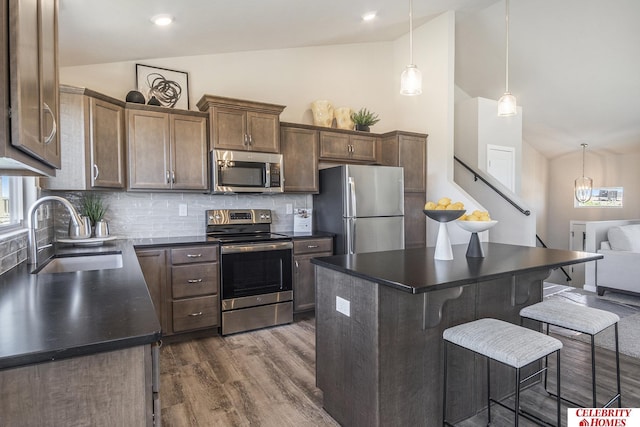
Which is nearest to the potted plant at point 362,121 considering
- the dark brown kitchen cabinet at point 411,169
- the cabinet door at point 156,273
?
the dark brown kitchen cabinet at point 411,169

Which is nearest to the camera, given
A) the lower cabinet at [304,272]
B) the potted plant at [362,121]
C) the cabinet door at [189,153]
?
the cabinet door at [189,153]

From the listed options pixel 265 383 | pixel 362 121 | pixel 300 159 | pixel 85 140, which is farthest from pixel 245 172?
pixel 265 383

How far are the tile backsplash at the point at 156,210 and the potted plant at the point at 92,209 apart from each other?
6cm

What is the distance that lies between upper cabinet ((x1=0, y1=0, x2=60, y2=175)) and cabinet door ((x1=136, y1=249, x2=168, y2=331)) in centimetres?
195

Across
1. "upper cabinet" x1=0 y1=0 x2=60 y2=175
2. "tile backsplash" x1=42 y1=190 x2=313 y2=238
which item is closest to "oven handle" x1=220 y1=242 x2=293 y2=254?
"tile backsplash" x1=42 y1=190 x2=313 y2=238

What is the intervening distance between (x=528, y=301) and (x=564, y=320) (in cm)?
58

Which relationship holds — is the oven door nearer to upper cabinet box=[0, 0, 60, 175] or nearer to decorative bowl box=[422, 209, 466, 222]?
decorative bowl box=[422, 209, 466, 222]

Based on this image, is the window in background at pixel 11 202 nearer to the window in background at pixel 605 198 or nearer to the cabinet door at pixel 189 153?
the cabinet door at pixel 189 153

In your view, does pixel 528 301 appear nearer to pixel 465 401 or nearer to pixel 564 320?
pixel 564 320

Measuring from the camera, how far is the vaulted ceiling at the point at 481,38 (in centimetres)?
278

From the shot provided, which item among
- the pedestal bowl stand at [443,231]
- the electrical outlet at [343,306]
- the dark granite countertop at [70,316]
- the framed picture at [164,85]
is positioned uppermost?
the framed picture at [164,85]

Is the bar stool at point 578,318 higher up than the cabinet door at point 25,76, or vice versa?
Answer: the cabinet door at point 25,76

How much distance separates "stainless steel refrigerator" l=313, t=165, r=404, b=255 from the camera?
384 cm

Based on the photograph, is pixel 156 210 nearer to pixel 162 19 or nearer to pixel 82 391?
pixel 162 19
